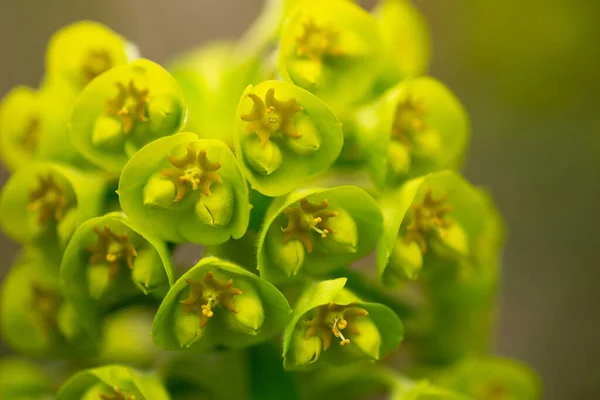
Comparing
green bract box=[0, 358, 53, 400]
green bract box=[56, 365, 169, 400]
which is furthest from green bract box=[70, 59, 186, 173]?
green bract box=[0, 358, 53, 400]

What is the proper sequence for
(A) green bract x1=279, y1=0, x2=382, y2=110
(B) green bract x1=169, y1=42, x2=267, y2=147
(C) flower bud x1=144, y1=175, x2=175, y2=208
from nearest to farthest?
(C) flower bud x1=144, y1=175, x2=175, y2=208 < (A) green bract x1=279, y1=0, x2=382, y2=110 < (B) green bract x1=169, y1=42, x2=267, y2=147

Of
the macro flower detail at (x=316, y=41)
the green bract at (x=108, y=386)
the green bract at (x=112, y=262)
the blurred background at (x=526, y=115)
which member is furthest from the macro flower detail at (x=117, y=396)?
the blurred background at (x=526, y=115)

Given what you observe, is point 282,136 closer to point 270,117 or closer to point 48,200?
point 270,117

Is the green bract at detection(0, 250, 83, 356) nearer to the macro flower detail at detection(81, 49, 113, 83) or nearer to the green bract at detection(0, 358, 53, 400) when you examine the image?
the green bract at detection(0, 358, 53, 400)

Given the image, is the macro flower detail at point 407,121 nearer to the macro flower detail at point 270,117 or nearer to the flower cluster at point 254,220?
the flower cluster at point 254,220

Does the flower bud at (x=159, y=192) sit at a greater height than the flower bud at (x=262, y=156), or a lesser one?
lesser

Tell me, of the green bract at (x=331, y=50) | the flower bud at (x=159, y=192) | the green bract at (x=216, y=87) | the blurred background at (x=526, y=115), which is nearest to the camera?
the flower bud at (x=159, y=192)

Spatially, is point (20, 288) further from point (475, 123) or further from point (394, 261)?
point (475, 123)
